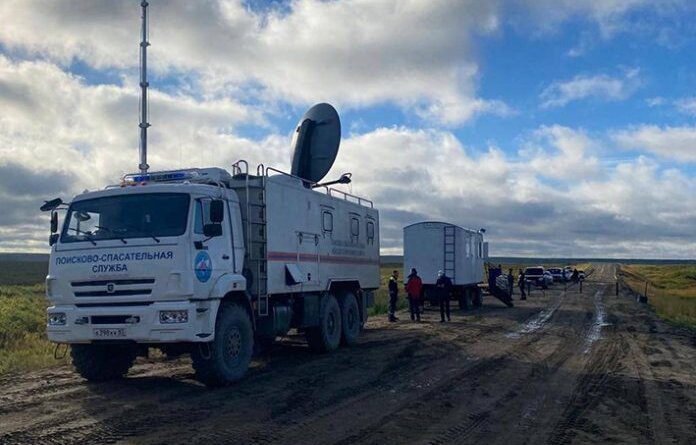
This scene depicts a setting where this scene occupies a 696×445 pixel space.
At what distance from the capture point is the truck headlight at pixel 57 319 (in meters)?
10.4

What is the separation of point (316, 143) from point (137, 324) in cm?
836

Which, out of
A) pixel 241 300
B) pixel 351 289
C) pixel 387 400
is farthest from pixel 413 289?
pixel 387 400

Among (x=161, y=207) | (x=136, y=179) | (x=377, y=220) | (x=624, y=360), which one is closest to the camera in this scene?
(x=161, y=207)

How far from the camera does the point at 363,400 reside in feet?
32.2

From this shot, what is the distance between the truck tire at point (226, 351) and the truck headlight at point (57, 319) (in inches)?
77.1

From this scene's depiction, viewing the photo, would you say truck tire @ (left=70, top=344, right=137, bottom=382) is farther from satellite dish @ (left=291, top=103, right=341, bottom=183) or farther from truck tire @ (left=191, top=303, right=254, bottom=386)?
satellite dish @ (left=291, top=103, right=341, bottom=183)

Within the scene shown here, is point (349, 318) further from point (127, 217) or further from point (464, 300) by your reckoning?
point (464, 300)

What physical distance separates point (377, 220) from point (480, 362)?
609 cm

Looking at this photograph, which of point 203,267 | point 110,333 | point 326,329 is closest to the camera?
point 110,333

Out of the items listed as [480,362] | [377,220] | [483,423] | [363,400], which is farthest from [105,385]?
[377,220]

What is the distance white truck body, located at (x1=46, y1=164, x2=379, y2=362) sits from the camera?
32.8 ft

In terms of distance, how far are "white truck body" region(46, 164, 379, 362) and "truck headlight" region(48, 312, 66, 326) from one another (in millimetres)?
15

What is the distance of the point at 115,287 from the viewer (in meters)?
10.2

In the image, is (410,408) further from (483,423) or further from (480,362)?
(480,362)
